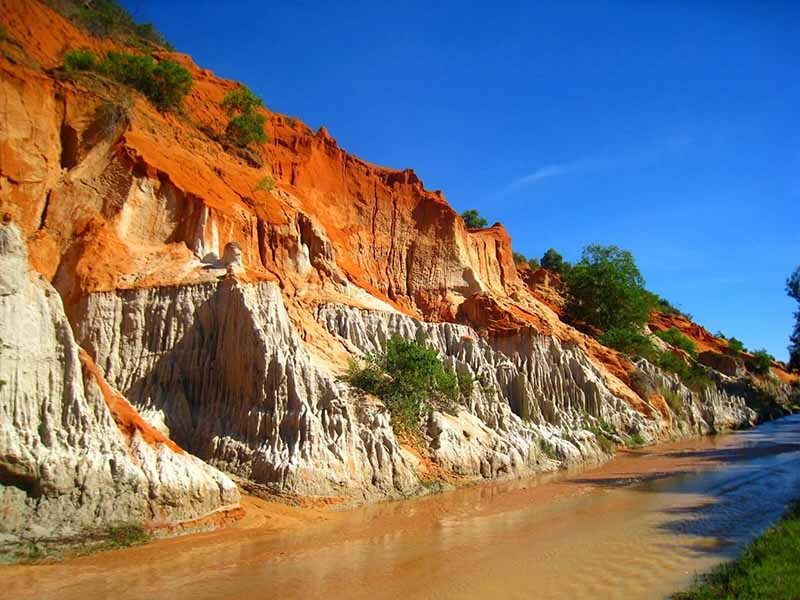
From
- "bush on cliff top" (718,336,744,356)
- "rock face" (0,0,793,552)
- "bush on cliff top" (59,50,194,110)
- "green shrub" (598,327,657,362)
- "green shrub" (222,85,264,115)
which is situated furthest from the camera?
"bush on cliff top" (718,336,744,356)

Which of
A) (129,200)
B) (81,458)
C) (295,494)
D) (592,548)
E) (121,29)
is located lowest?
(592,548)

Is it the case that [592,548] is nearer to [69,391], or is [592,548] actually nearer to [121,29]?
[69,391]

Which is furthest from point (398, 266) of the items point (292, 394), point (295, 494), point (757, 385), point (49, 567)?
point (757, 385)

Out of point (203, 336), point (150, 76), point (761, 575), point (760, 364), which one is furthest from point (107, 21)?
point (760, 364)

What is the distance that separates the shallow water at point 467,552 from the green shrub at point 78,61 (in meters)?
20.0

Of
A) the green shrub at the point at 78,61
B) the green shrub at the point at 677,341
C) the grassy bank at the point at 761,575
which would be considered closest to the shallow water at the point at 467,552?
the grassy bank at the point at 761,575

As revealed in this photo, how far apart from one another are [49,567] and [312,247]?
18.5m

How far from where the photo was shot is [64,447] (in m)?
11.4

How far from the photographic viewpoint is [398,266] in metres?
34.8

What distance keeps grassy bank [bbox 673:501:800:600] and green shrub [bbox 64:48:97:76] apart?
25622mm

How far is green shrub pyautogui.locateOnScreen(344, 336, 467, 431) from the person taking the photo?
63.2 feet

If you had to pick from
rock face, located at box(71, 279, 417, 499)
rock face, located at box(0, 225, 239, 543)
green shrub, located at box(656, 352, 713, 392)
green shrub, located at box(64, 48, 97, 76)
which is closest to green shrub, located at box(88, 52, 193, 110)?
green shrub, located at box(64, 48, 97, 76)

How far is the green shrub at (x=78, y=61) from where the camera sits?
77.1 feet

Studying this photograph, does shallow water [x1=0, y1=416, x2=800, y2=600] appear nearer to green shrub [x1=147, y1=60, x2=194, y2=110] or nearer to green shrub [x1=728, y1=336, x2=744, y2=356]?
green shrub [x1=147, y1=60, x2=194, y2=110]
